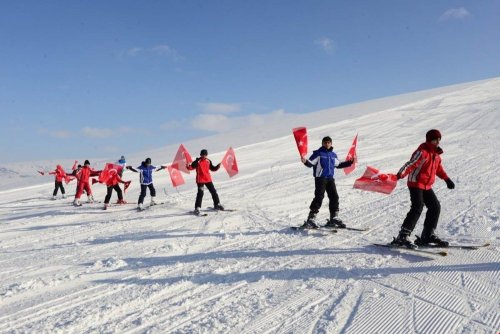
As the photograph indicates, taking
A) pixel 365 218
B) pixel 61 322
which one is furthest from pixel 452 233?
pixel 61 322

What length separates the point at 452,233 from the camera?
7262mm

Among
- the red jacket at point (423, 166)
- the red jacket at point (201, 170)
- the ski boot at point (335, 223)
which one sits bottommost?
the ski boot at point (335, 223)

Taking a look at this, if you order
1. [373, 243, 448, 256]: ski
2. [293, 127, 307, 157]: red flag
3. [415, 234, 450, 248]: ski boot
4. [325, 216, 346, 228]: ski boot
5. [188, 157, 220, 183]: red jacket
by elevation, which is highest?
[293, 127, 307, 157]: red flag

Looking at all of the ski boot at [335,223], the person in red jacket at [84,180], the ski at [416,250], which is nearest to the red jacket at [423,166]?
the ski at [416,250]

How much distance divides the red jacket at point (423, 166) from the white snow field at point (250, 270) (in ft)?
3.68

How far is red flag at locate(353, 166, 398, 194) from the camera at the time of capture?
7336 millimetres

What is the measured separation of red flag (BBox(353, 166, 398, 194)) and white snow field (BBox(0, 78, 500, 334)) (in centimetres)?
86

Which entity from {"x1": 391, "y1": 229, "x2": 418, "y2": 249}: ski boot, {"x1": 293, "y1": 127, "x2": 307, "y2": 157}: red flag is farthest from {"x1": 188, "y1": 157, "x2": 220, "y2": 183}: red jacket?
{"x1": 391, "y1": 229, "x2": 418, "y2": 249}: ski boot

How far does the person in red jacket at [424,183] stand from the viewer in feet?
19.7

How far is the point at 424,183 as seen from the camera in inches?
240

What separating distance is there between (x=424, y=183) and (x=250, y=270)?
9.86ft

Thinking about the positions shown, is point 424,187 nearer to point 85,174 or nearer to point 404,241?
point 404,241

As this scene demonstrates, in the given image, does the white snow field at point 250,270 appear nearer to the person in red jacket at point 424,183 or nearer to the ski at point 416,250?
the ski at point 416,250

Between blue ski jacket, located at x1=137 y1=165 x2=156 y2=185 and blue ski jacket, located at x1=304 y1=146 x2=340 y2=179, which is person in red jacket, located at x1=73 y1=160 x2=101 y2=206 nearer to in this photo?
blue ski jacket, located at x1=137 y1=165 x2=156 y2=185
